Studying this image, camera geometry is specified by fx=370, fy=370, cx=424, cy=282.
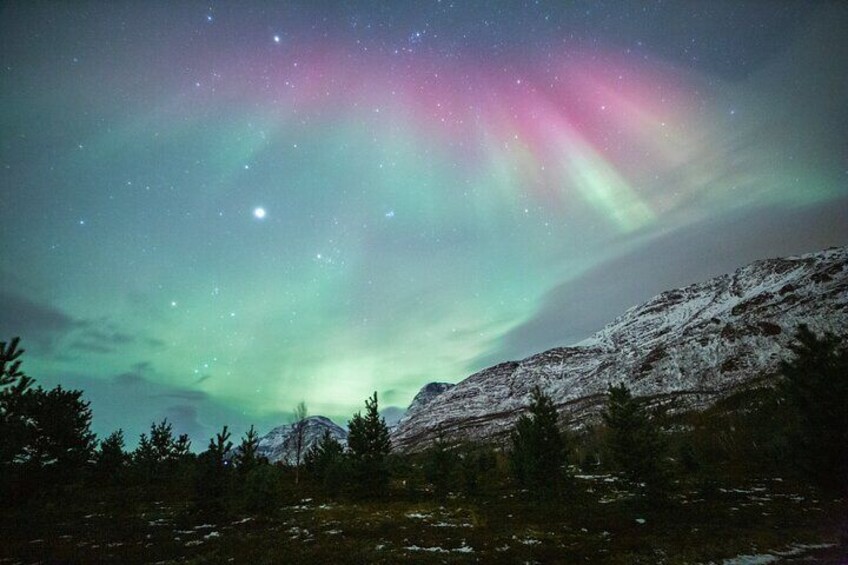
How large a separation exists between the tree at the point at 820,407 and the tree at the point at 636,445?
7.89 m

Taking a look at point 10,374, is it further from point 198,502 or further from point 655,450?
point 655,450

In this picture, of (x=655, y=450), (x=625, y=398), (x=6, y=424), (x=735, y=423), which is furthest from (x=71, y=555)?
(x=735, y=423)

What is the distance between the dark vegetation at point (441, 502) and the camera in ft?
56.6

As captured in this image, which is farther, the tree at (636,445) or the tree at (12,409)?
the tree at (636,445)

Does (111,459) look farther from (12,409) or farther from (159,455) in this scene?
(12,409)

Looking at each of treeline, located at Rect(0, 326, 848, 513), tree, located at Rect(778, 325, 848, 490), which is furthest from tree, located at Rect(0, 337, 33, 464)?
tree, located at Rect(778, 325, 848, 490)

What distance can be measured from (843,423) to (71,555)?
41.8 m

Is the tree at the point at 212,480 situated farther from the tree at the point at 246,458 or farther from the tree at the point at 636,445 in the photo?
the tree at the point at 636,445

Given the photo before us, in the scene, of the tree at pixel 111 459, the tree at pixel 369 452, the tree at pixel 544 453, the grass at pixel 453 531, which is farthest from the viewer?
the tree at pixel 111 459

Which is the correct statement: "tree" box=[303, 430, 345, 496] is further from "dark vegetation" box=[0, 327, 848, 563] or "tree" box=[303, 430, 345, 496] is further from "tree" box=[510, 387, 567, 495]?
"tree" box=[510, 387, 567, 495]

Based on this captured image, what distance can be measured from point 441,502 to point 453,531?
43.8 feet

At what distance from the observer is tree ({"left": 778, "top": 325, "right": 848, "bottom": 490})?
874 inches

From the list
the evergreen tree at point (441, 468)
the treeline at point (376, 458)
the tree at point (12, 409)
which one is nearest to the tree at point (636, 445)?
the treeline at point (376, 458)

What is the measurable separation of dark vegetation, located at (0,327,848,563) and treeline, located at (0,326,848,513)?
118 mm
